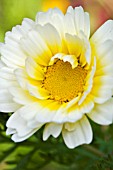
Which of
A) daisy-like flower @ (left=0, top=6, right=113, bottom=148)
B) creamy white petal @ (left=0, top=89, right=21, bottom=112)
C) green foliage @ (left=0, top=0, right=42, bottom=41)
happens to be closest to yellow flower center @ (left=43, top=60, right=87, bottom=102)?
daisy-like flower @ (left=0, top=6, right=113, bottom=148)

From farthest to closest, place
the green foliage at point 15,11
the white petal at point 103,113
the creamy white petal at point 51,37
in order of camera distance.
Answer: the green foliage at point 15,11, the creamy white petal at point 51,37, the white petal at point 103,113

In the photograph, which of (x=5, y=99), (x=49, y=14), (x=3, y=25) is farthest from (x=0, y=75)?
(x=3, y=25)

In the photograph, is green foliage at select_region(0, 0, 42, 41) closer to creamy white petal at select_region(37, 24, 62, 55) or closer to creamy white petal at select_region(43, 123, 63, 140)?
creamy white petal at select_region(37, 24, 62, 55)

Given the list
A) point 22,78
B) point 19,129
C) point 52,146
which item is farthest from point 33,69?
point 52,146

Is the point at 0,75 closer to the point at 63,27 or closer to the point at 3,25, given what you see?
the point at 63,27

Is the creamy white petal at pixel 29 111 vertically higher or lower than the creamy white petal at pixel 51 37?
lower

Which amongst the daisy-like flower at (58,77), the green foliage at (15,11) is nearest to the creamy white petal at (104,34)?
the daisy-like flower at (58,77)

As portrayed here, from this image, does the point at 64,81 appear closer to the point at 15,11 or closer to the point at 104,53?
the point at 104,53

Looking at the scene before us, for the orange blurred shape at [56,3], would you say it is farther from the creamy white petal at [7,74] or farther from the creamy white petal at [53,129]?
the creamy white petal at [53,129]
